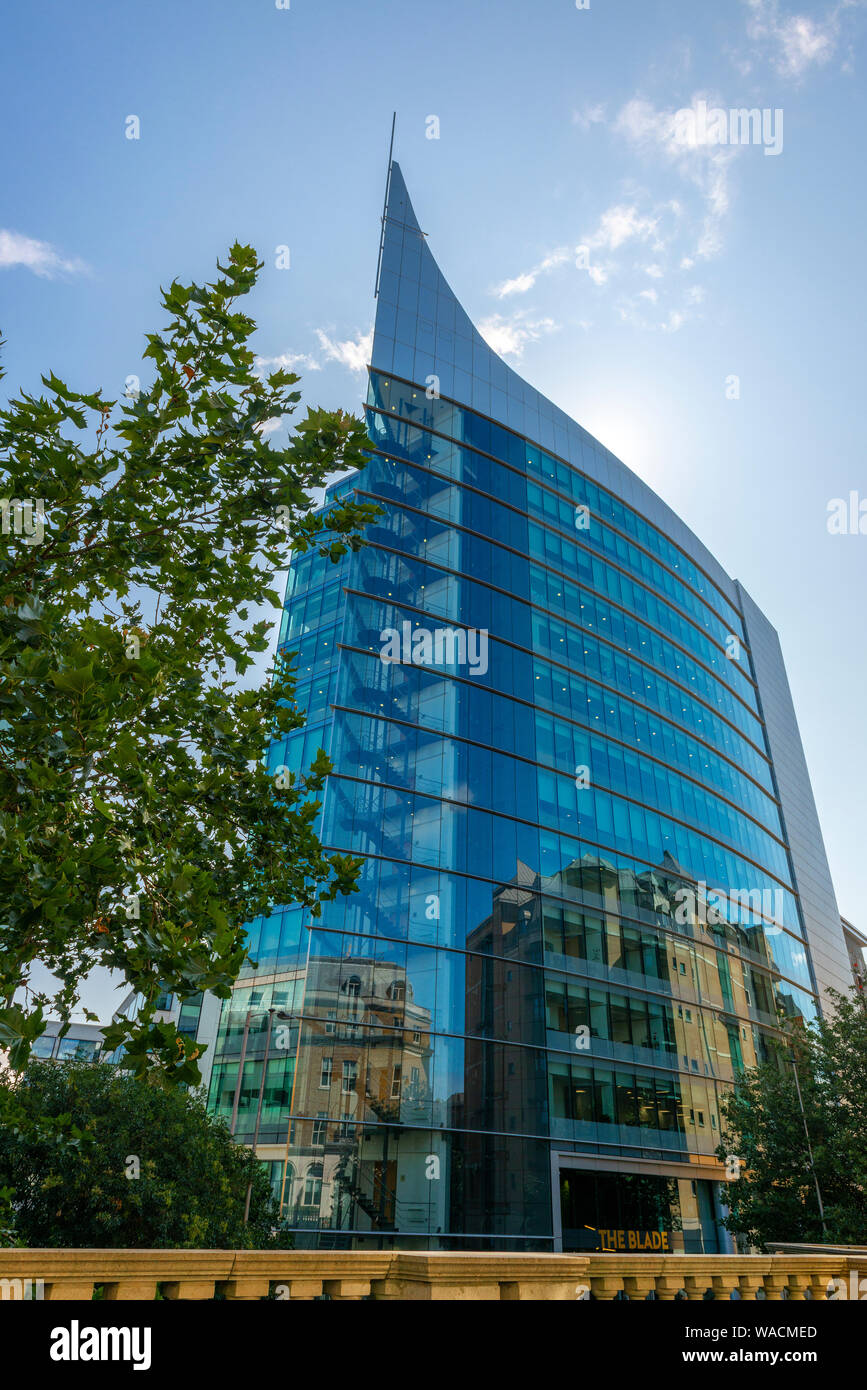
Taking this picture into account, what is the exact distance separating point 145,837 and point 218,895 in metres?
1.44

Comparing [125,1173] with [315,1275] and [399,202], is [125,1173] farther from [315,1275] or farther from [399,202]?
[399,202]

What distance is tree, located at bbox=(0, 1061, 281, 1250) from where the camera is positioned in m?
17.8

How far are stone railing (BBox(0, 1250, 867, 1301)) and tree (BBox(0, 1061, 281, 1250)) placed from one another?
43.0 ft

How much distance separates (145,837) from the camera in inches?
279

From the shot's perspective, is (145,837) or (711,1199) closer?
(145,837)

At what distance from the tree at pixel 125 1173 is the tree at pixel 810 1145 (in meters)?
15.0

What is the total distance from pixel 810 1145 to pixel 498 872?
12863mm

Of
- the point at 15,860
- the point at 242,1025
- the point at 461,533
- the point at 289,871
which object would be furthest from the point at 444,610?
the point at 15,860

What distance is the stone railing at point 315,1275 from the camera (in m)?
4.28

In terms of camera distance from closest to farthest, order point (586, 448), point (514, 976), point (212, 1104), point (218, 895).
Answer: point (218, 895) < point (212, 1104) < point (514, 976) < point (586, 448)

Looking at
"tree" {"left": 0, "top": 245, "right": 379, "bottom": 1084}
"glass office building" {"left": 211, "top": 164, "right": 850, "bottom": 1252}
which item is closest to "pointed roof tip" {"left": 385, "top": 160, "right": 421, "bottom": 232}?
"glass office building" {"left": 211, "top": 164, "right": 850, "bottom": 1252}

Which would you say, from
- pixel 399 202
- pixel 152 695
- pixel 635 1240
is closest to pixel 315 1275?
pixel 152 695

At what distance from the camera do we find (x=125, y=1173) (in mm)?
18203

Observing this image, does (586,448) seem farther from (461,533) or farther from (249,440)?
(249,440)
